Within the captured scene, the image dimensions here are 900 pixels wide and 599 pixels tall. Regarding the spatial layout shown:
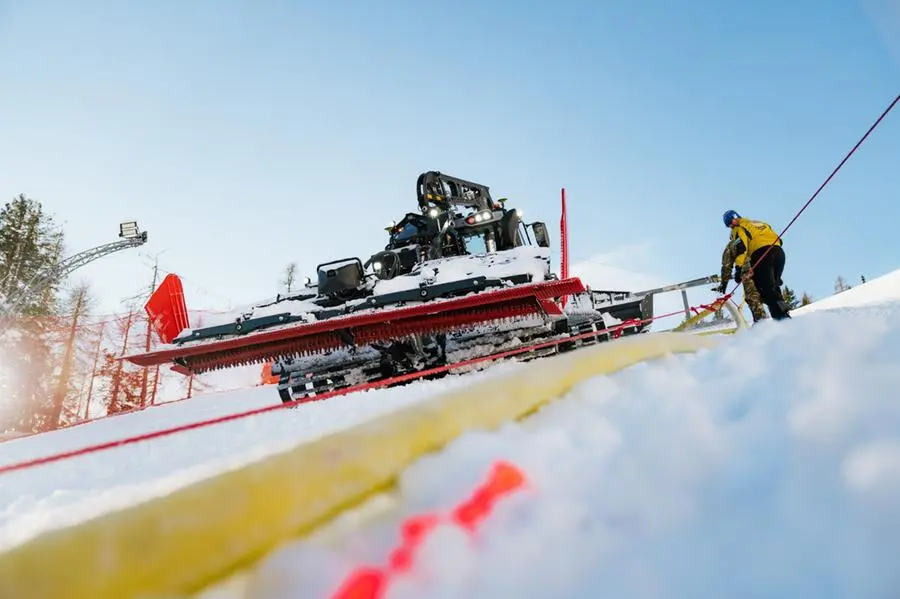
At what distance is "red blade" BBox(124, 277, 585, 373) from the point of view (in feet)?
15.3

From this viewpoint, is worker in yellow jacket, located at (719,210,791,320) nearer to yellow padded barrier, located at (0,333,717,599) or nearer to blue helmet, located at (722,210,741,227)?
blue helmet, located at (722,210,741,227)

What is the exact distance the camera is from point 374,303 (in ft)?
16.5

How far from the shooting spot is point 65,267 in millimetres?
18234

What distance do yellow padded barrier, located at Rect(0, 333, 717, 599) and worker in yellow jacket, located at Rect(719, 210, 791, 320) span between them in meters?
5.94

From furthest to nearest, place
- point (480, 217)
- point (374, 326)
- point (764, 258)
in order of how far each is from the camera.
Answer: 1. point (480, 217)
2. point (764, 258)
3. point (374, 326)

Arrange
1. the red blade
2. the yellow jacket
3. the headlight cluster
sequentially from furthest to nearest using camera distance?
1. the headlight cluster
2. the yellow jacket
3. the red blade

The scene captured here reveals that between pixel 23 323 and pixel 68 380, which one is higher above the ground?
pixel 23 323

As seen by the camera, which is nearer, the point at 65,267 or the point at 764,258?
the point at 764,258

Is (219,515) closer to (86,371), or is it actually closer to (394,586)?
(394,586)

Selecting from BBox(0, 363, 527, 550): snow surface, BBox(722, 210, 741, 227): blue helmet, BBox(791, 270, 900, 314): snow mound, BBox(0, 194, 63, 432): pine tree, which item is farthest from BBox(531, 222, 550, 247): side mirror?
BBox(0, 194, 63, 432): pine tree

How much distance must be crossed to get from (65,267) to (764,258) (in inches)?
884

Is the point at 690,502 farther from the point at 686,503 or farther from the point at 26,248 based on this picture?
the point at 26,248

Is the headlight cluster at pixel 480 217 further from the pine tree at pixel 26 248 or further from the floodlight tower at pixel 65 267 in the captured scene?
the pine tree at pixel 26 248

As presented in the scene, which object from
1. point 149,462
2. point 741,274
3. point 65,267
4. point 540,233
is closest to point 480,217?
point 540,233
